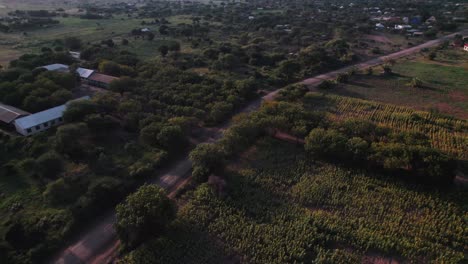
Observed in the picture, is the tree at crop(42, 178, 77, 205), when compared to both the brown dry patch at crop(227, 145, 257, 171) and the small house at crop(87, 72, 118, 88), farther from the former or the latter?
the small house at crop(87, 72, 118, 88)

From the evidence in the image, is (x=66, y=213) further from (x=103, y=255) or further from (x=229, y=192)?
(x=229, y=192)

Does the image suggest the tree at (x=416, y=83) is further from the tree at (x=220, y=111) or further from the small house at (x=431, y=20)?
the small house at (x=431, y=20)

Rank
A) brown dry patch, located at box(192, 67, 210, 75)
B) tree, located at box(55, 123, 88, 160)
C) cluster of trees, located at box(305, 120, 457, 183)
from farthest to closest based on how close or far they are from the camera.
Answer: brown dry patch, located at box(192, 67, 210, 75), tree, located at box(55, 123, 88, 160), cluster of trees, located at box(305, 120, 457, 183)

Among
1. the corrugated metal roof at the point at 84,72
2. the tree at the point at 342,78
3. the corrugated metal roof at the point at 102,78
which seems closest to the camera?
the corrugated metal roof at the point at 102,78

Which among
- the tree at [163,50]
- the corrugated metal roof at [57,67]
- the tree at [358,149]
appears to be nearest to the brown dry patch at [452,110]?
the tree at [358,149]

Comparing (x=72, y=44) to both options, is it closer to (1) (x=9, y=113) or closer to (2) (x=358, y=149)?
(1) (x=9, y=113)

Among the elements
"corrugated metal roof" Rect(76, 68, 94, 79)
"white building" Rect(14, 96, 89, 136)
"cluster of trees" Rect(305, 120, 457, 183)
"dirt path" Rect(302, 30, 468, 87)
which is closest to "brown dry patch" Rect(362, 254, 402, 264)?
"cluster of trees" Rect(305, 120, 457, 183)
